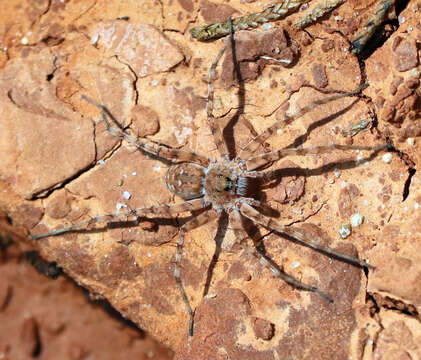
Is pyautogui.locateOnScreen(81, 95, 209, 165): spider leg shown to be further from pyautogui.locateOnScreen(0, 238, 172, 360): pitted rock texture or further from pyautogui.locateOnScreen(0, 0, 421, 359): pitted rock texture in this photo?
pyautogui.locateOnScreen(0, 238, 172, 360): pitted rock texture

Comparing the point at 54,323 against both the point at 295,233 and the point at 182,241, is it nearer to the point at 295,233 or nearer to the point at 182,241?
the point at 182,241

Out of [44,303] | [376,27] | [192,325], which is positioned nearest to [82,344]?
[44,303]

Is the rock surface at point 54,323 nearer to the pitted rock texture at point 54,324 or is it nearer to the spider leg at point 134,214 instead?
the pitted rock texture at point 54,324

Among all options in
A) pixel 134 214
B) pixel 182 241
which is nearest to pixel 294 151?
pixel 182 241

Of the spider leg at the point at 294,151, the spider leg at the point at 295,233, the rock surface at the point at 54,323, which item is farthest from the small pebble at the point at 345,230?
the rock surface at the point at 54,323

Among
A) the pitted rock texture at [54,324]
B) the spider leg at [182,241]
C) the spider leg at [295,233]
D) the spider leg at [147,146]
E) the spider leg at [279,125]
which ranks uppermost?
the spider leg at [279,125]

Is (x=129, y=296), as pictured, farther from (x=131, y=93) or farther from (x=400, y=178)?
(x=400, y=178)

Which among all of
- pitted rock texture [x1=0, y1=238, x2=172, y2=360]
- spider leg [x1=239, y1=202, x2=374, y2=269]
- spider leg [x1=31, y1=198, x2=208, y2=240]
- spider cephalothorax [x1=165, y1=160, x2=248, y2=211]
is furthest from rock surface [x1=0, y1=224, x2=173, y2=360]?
spider leg [x1=239, y1=202, x2=374, y2=269]
